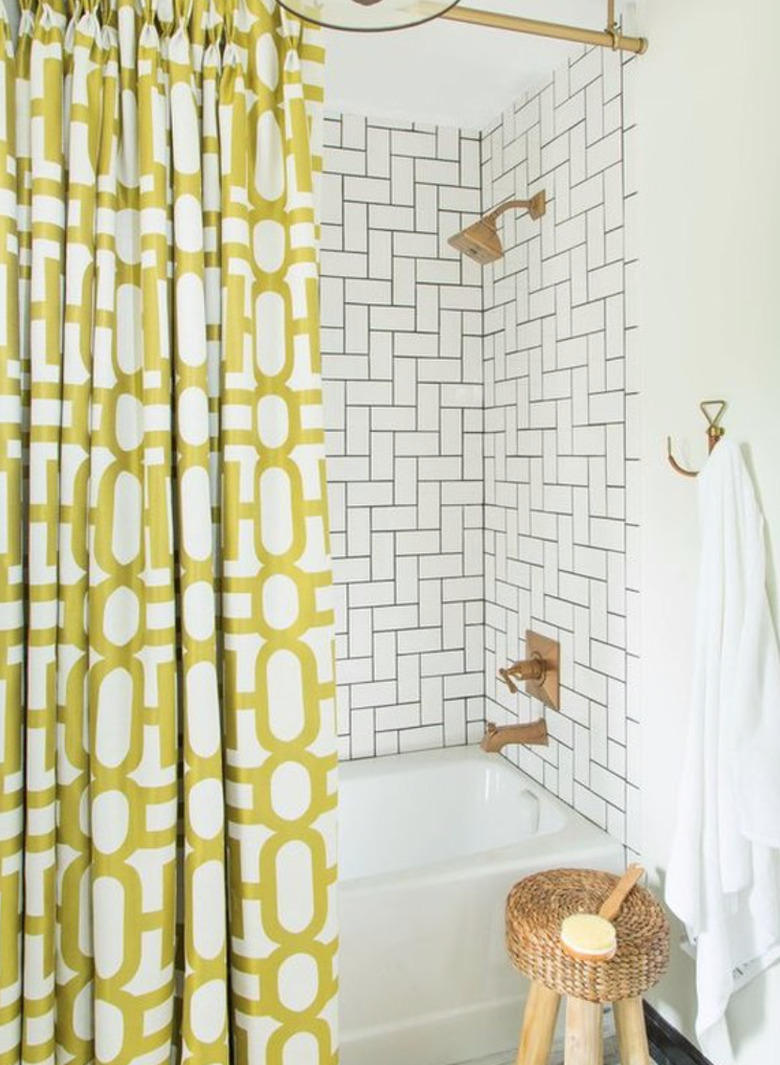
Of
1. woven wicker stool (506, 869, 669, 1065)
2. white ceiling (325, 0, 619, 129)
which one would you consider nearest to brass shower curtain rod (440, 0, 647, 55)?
white ceiling (325, 0, 619, 129)

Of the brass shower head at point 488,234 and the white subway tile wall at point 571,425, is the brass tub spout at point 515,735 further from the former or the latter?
the brass shower head at point 488,234

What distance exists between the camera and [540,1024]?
1.70 meters

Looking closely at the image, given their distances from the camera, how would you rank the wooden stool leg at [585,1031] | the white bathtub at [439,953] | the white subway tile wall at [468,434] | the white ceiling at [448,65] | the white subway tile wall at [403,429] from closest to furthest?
the wooden stool leg at [585,1031], the white bathtub at [439,953], the white ceiling at [448,65], the white subway tile wall at [468,434], the white subway tile wall at [403,429]

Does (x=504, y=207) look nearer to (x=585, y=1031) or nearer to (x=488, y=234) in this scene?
(x=488, y=234)

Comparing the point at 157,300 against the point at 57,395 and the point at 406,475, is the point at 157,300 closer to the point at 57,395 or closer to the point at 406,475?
the point at 57,395

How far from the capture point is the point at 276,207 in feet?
5.44

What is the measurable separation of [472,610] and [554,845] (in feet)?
2.94

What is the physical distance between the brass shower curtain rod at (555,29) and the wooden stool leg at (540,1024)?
1952mm

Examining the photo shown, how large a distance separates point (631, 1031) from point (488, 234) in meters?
1.93

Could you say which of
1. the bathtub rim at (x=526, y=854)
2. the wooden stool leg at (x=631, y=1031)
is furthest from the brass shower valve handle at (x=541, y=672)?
the wooden stool leg at (x=631, y=1031)

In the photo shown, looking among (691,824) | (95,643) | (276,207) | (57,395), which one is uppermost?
(276,207)

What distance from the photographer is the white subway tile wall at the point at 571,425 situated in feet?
6.66

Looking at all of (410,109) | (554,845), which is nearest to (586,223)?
(410,109)

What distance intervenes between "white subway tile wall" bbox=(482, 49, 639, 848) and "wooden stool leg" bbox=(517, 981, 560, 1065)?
0.47 meters
